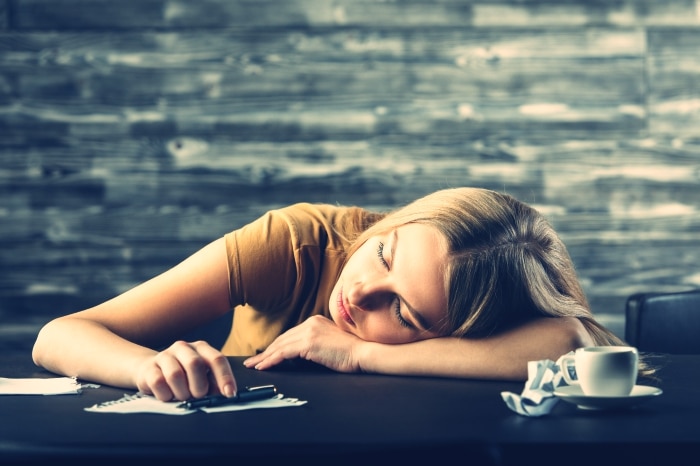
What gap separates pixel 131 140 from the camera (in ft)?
8.27

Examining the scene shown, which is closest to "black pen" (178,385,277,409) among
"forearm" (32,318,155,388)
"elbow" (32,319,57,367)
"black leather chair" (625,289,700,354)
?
"forearm" (32,318,155,388)

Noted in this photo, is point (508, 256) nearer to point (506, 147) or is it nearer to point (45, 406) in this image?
point (45, 406)

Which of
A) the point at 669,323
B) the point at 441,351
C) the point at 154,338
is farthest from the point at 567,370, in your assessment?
the point at 669,323

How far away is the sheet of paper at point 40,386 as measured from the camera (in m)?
1.08

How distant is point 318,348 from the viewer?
127 cm

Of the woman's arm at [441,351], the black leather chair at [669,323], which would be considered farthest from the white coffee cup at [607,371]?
the black leather chair at [669,323]

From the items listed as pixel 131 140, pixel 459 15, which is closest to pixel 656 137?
pixel 459 15

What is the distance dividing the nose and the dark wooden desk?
0.21 meters

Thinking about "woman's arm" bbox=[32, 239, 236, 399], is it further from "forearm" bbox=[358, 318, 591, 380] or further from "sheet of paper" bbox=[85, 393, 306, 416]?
"forearm" bbox=[358, 318, 591, 380]

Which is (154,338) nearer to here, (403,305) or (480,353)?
(403,305)

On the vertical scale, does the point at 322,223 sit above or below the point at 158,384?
above

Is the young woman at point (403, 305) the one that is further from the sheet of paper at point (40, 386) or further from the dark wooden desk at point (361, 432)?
the dark wooden desk at point (361, 432)

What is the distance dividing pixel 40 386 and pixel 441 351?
1.80ft

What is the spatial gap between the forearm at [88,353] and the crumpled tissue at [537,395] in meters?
0.48
